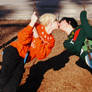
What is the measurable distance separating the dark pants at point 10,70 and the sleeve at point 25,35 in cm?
23

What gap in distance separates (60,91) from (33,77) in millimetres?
695

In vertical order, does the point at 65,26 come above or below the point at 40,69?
above

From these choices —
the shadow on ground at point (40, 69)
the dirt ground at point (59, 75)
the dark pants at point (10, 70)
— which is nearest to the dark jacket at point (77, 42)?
the dark pants at point (10, 70)

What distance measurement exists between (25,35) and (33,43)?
0.77ft

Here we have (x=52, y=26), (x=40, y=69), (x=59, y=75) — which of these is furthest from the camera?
(x=40, y=69)

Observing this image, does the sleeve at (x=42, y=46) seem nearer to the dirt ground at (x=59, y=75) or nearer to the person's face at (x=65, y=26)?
the person's face at (x=65, y=26)

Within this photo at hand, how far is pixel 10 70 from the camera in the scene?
313 cm

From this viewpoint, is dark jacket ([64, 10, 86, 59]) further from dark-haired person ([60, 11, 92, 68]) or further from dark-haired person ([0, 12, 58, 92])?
dark-haired person ([0, 12, 58, 92])

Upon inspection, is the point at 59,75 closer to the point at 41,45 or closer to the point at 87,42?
the point at 41,45

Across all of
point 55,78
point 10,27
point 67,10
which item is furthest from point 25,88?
point 67,10

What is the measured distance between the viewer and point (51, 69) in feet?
15.0

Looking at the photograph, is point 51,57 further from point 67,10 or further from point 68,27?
point 67,10

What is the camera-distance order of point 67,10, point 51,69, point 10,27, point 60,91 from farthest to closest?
point 67,10 → point 10,27 → point 51,69 → point 60,91

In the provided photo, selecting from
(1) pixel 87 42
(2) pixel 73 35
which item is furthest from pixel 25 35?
(1) pixel 87 42
